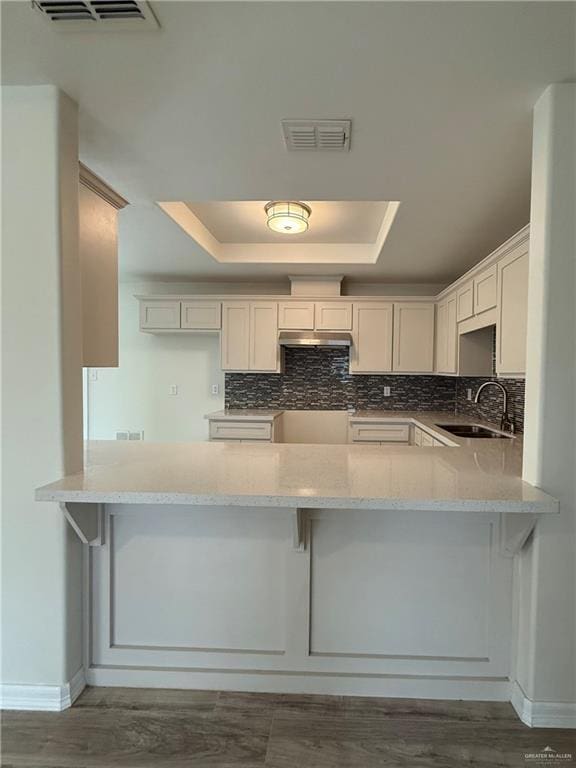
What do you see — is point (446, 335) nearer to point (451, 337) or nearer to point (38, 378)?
point (451, 337)

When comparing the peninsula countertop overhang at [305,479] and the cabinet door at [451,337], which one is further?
the cabinet door at [451,337]

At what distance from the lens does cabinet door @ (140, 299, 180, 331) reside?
426 centimetres

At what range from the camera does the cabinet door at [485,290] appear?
103 inches

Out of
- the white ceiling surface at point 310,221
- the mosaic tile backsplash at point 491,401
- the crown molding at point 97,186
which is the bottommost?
the mosaic tile backsplash at point 491,401

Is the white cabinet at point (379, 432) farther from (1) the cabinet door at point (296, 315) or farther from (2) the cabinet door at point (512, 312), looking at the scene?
(2) the cabinet door at point (512, 312)

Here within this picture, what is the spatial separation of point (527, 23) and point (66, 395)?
190 cm

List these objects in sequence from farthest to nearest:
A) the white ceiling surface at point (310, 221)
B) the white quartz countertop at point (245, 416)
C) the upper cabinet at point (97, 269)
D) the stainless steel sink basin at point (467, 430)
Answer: the white quartz countertop at point (245, 416)
the stainless steel sink basin at point (467, 430)
the white ceiling surface at point (310, 221)
the upper cabinet at point (97, 269)

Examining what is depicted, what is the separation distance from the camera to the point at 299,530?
1618 millimetres

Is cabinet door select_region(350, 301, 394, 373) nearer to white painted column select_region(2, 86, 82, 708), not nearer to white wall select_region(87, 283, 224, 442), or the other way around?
white wall select_region(87, 283, 224, 442)

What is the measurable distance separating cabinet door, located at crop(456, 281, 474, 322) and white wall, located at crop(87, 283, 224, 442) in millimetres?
2601

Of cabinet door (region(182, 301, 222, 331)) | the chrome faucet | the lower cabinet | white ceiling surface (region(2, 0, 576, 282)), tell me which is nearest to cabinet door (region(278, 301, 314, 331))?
cabinet door (region(182, 301, 222, 331))

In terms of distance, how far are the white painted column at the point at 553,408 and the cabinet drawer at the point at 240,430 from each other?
2.57 meters

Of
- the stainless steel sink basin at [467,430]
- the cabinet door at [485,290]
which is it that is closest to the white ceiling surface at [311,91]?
the cabinet door at [485,290]

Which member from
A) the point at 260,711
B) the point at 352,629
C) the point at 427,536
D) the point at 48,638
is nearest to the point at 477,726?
the point at 352,629
